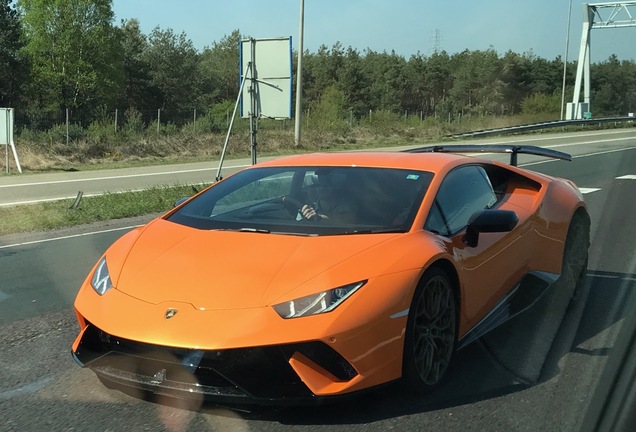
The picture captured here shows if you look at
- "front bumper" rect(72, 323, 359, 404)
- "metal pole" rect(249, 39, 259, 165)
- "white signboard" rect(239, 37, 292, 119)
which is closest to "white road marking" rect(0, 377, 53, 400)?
"front bumper" rect(72, 323, 359, 404)

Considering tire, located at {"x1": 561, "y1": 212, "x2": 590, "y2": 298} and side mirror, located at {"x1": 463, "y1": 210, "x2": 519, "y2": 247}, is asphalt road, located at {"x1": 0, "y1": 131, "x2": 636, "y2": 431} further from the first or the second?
side mirror, located at {"x1": 463, "y1": 210, "x2": 519, "y2": 247}

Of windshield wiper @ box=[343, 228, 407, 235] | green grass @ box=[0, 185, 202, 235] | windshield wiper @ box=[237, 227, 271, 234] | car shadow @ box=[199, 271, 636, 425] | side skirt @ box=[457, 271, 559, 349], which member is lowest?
green grass @ box=[0, 185, 202, 235]

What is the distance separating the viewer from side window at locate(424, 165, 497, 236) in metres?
4.25

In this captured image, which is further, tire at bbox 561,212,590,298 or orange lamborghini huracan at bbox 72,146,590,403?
tire at bbox 561,212,590,298

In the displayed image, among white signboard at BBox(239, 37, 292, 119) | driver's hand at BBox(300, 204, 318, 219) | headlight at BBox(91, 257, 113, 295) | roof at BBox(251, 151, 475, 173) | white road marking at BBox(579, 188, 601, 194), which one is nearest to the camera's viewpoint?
headlight at BBox(91, 257, 113, 295)

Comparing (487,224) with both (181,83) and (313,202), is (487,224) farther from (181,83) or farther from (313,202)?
(181,83)

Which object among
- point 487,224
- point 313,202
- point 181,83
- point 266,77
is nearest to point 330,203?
point 313,202

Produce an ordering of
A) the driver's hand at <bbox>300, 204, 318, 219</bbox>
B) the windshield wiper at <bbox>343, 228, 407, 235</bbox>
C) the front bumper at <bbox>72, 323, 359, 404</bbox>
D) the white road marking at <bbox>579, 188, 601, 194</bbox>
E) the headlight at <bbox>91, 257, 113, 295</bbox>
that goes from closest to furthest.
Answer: the front bumper at <bbox>72, 323, 359, 404</bbox>
the headlight at <bbox>91, 257, 113, 295</bbox>
the windshield wiper at <bbox>343, 228, 407, 235</bbox>
the driver's hand at <bbox>300, 204, 318, 219</bbox>
the white road marking at <bbox>579, 188, 601, 194</bbox>

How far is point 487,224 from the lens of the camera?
4.25 m

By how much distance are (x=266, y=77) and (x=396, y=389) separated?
1157cm

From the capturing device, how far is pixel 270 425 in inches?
133

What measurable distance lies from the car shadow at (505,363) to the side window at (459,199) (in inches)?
33.4

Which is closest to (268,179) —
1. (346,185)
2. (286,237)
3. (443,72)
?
(346,185)

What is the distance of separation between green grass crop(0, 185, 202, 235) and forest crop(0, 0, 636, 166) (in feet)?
49.1
